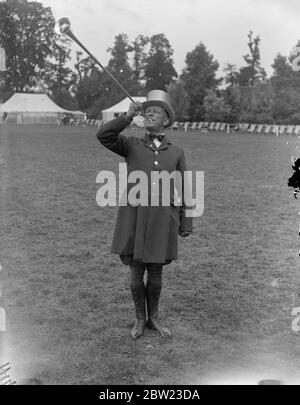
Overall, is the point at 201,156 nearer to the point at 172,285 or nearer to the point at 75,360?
the point at 172,285

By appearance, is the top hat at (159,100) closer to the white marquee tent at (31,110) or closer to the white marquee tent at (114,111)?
the white marquee tent at (114,111)

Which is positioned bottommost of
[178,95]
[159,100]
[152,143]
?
[152,143]

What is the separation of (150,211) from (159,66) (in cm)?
202

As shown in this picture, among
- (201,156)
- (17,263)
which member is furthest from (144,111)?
(201,156)

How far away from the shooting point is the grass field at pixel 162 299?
134 inches

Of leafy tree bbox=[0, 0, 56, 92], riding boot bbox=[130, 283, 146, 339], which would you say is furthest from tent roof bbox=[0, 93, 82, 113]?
riding boot bbox=[130, 283, 146, 339]

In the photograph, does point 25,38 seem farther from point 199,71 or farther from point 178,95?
point 199,71

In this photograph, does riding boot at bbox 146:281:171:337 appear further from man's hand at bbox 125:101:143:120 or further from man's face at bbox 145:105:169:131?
man's hand at bbox 125:101:143:120

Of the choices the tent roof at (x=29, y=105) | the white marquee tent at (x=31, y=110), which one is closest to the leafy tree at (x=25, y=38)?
the white marquee tent at (x=31, y=110)

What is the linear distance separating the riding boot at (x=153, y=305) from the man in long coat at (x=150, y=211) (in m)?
0.03

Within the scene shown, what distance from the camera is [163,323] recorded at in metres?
4.15

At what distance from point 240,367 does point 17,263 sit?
301 cm

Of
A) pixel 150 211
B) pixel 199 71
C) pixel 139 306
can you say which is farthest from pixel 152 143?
pixel 199 71

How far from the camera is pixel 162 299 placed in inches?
184
